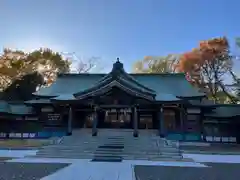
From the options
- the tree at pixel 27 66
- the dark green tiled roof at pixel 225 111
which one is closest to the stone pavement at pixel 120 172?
the dark green tiled roof at pixel 225 111

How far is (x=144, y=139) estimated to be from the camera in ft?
55.7

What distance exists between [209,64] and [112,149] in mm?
24463

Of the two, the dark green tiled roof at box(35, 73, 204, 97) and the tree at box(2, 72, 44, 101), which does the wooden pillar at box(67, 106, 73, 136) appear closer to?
the dark green tiled roof at box(35, 73, 204, 97)

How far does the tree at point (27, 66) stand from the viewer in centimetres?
3200

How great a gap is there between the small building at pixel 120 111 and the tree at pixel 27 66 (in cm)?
877

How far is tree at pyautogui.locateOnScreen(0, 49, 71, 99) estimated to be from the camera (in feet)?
105

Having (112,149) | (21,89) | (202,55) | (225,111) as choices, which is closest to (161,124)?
(112,149)

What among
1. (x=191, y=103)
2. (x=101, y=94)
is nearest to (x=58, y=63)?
(x=101, y=94)

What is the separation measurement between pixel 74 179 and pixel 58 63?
117ft

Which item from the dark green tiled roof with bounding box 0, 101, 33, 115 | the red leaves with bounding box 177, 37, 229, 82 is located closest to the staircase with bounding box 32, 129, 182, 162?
the dark green tiled roof with bounding box 0, 101, 33, 115

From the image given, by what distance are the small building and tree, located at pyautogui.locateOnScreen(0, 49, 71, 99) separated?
8775 mm

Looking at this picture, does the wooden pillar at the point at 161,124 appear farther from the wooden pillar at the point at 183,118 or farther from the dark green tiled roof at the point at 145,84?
the dark green tiled roof at the point at 145,84

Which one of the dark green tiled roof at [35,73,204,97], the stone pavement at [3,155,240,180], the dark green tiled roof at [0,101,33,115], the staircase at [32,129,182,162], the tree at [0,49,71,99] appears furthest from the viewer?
the tree at [0,49,71,99]

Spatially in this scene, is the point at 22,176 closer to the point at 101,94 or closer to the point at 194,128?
the point at 101,94
